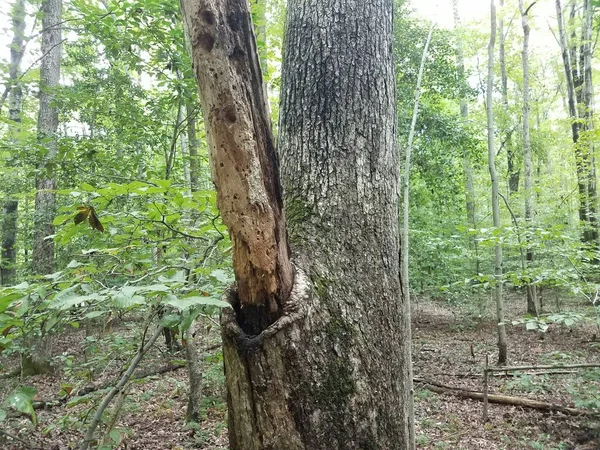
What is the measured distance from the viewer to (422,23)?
9.21 m

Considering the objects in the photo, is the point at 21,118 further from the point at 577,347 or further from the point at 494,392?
the point at 577,347

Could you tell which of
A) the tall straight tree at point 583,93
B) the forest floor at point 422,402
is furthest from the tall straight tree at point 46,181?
the tall straight tree at point 583,93

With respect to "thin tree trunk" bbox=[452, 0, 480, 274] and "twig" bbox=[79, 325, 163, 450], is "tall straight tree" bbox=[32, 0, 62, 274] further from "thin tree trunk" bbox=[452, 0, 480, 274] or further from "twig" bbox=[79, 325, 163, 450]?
"thin tree trunk" bbox=[452, 0, 480, 274]

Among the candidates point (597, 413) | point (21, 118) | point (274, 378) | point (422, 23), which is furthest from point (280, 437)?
point (422, 23)

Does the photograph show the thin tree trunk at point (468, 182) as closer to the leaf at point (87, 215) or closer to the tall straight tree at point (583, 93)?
the tall straight tree at point (583, 93)

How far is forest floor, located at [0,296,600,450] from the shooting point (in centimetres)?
359

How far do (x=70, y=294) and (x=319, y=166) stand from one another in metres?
1.02

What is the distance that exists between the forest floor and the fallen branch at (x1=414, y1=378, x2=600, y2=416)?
0.07 m

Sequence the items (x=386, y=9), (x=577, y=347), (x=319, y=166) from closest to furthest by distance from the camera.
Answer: (x=319, y=166)
(x=386, y=9)
(x=577, y=347)

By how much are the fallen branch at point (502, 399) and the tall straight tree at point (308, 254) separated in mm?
4413

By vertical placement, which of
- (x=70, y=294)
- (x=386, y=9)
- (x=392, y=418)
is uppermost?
(x=386, y=9)

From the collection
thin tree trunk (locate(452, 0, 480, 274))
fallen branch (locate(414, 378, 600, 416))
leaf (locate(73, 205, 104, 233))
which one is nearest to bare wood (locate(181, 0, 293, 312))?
leaf (locate(73, 205, 104, 233))

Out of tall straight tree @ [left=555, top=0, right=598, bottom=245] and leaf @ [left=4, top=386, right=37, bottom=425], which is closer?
leaf @ [left=4, top=386, right=37, bottom=425]

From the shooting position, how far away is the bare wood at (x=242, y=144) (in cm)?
115
